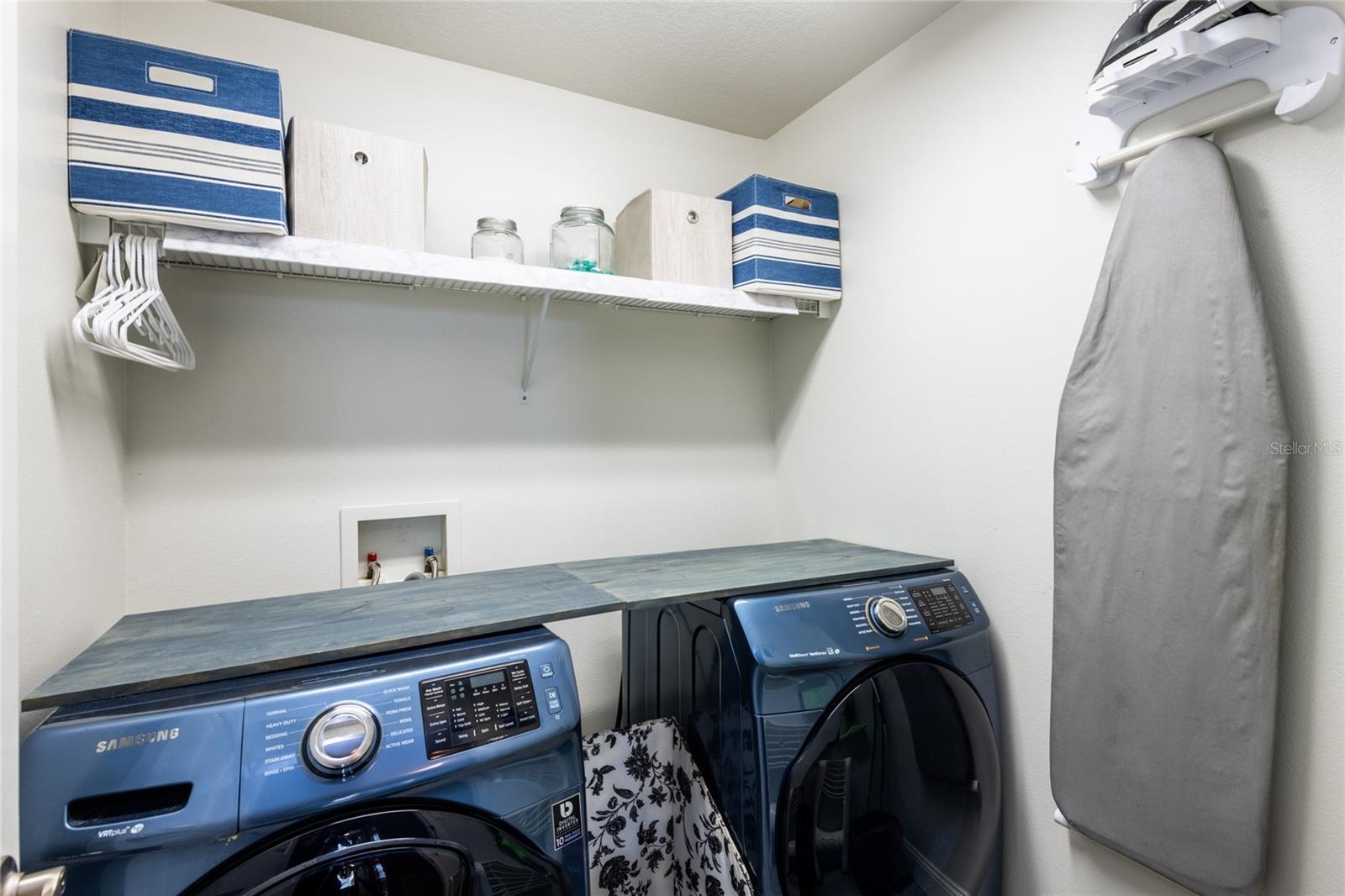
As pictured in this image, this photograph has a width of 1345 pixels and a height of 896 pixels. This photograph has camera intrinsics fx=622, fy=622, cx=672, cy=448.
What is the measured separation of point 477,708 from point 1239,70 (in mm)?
1657

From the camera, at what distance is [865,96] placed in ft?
6.08

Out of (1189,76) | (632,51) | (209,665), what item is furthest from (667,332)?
(209,665)

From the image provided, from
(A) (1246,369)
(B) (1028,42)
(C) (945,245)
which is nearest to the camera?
(A) (1246,369)

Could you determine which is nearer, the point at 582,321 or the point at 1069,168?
the point at 1069,168

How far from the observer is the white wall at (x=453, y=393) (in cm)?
149

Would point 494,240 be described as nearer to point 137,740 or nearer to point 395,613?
point 395,613

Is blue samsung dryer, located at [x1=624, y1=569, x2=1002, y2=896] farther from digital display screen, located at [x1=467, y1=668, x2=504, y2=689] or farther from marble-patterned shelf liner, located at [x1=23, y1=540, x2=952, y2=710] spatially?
digital display screen, located at [x1=467, y1=668, x2=504, y2=689]

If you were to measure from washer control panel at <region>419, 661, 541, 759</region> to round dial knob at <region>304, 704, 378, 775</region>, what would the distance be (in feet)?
0.25

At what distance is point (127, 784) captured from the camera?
0.79 meters

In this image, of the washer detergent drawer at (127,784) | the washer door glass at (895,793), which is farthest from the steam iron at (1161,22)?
the washer detergent drawer at (127,784)

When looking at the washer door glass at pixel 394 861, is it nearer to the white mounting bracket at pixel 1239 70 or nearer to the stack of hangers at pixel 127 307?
the stack of hangers at pixel 127 307

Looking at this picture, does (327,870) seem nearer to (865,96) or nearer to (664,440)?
(664,440)

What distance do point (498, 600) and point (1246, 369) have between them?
139 centimetres

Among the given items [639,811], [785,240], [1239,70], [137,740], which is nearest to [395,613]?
[137,740]
